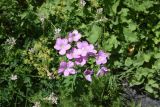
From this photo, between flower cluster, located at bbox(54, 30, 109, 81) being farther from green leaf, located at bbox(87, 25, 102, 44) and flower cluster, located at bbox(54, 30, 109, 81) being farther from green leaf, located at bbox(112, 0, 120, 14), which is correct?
green leaf, located at bbox(112, 0, 120, 14)

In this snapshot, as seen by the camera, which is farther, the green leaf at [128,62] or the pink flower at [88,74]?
the green leaf at [128,62]

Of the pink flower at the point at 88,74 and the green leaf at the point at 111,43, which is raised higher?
the green leaf at the point at 111,43

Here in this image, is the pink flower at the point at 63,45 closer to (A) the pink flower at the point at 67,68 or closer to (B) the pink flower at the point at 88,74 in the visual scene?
(A) the pink flower at the point at 67,68

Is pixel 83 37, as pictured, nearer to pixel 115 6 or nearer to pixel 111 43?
pixel 111 43

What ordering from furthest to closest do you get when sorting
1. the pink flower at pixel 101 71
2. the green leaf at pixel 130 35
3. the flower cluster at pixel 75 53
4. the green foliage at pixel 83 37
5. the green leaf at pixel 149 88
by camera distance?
the green leaf at pixel 149 88
the green leaf at pixel 130 35
the green foliage at pixel 83 37
the pink flower at pixel 101 71
the flower cluster at pixel 75 53

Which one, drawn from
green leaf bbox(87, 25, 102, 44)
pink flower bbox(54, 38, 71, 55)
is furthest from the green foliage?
pink flower bbox(54, 38, 71, 55)

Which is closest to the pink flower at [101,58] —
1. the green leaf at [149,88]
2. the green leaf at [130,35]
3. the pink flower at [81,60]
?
the pink flower at [81,60]

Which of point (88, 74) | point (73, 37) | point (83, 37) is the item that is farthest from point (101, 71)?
point (83, 37)
